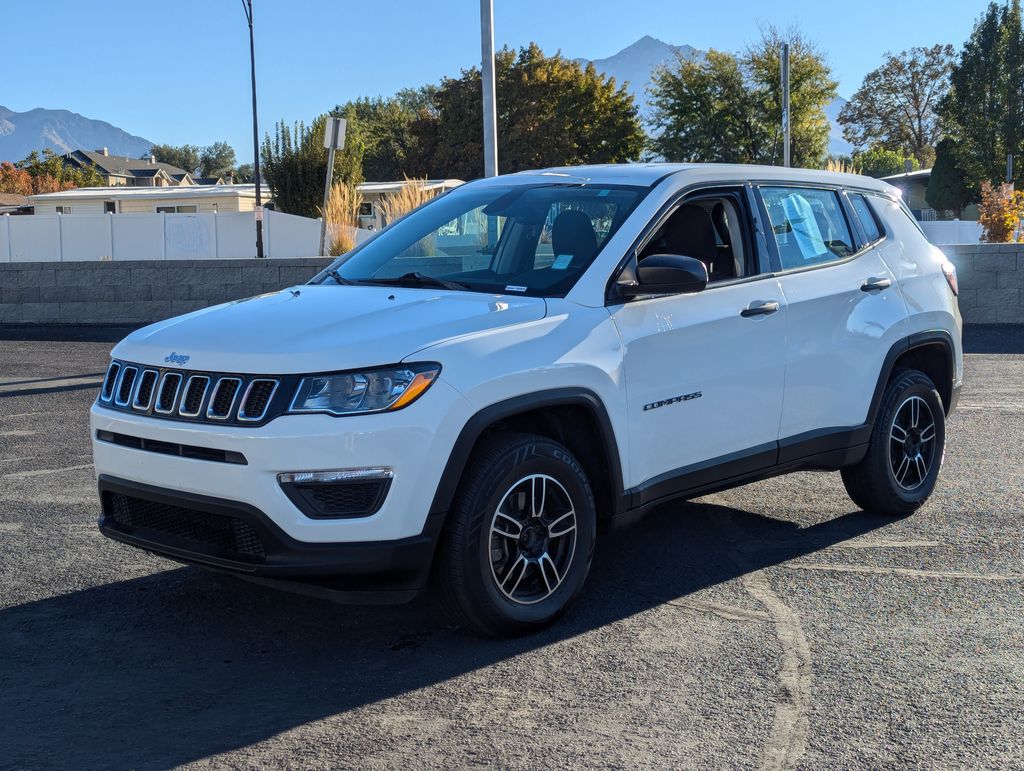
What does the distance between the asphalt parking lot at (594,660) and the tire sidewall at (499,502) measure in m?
0.15

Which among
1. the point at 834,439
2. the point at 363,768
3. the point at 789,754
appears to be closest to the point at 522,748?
the point at 363,768

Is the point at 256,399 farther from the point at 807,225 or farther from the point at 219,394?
the point at 807,225

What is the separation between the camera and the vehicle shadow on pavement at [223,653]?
387 cm

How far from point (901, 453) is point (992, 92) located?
59348 millimetres

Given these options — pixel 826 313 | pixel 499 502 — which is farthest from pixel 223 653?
pixel 826 313

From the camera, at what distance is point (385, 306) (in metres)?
4.81

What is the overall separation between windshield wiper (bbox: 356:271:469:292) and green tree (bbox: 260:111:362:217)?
30.8m

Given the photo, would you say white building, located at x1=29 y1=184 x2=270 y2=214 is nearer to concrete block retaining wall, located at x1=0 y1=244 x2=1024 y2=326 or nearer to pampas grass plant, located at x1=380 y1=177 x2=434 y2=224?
pampas grass plant, located at x1=380 y1=177 x2=434 y2=224

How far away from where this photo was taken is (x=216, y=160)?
534 ft

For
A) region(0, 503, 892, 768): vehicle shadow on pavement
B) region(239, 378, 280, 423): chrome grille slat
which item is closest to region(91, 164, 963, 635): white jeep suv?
region(239, 378, 280, 423): chrome grille slat

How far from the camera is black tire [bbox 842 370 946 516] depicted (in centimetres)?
639

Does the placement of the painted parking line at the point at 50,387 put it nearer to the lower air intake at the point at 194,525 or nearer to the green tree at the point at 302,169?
the lower air intake at the point at 194,525

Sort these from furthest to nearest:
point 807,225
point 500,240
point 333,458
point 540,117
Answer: point 540,117 → point 807,225 → point 500,240 → point 333,458

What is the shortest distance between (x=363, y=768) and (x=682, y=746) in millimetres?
974
